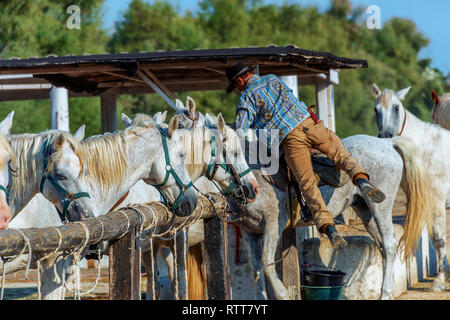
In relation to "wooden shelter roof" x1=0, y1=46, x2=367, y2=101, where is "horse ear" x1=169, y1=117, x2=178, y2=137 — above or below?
below

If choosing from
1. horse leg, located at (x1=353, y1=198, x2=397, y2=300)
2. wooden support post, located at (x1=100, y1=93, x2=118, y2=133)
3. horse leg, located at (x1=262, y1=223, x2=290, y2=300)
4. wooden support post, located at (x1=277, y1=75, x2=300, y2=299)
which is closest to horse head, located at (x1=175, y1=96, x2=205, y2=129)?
horse leg, located at (x1=262, y1=223, x2=290, y2=300)

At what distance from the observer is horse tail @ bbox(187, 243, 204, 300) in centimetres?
622

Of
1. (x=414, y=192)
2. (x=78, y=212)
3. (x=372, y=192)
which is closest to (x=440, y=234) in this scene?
(x=414, y=192)

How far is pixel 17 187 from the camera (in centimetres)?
415

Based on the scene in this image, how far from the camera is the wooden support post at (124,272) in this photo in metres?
2.85

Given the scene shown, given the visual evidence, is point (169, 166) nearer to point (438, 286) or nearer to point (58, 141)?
point (58, 141)

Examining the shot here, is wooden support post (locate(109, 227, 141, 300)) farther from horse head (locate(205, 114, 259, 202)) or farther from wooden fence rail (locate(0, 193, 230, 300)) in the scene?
horse head (locate(205, 114, 259, 202))

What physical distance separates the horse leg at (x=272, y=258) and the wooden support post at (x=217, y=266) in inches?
46.6

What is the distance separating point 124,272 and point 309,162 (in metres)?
3.08

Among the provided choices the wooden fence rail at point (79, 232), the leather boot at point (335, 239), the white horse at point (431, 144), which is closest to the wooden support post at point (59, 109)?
the white horse at point (431, 144)

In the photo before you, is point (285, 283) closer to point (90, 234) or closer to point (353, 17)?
point (90, 234)

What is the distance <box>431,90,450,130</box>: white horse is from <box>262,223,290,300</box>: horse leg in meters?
4.36
